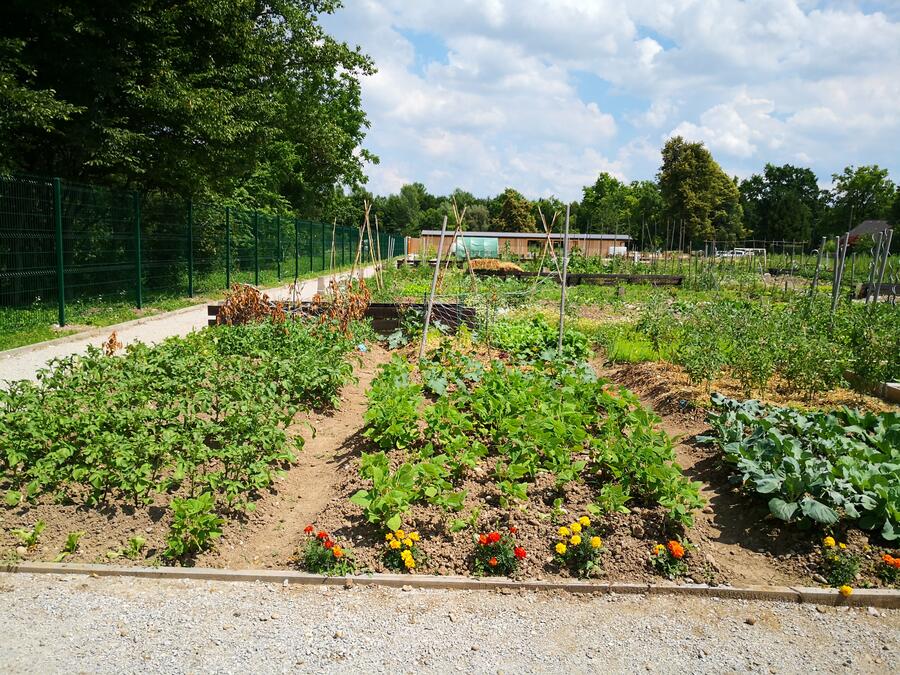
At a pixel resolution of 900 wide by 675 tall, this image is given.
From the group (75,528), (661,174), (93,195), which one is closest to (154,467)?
(75,528)

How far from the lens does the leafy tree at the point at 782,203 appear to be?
245ft

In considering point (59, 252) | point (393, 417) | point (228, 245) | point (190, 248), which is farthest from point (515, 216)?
point (393, 417)

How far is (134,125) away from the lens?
1338 cm

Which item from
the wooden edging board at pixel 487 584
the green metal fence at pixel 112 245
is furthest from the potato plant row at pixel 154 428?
the green metal fence at pixel 112 245

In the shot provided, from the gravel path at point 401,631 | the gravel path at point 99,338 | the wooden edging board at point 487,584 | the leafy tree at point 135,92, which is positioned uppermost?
the leafy tree at point 135,92

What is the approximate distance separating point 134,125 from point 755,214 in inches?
3364

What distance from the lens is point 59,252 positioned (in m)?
10.2

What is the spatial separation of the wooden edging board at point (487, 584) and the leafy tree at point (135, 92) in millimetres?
9301

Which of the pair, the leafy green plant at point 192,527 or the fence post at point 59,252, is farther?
the fence post at point 59,252

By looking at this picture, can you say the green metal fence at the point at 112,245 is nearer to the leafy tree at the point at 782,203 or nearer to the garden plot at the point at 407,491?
the garden plot at the point at 407,491

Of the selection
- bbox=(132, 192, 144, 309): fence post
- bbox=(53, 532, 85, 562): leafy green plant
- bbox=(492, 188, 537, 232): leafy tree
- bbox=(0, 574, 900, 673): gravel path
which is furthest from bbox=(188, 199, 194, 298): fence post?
bbox=(492, 188, 537, 232): leafy tree

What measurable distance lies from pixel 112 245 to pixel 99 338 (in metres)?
2.88

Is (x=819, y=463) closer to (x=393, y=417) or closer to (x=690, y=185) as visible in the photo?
(x=393, y=417)

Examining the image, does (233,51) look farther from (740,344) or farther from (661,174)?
(661,174)
